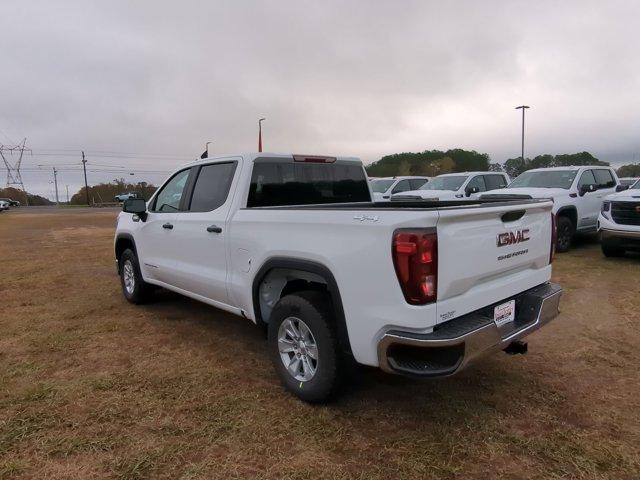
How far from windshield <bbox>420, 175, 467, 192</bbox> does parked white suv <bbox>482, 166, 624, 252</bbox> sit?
2.52m

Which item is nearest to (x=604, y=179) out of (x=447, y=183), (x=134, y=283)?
(x=447, y=183)

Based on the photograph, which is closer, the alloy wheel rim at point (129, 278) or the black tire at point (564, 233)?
the alloy wheel rim at point (129, 278)

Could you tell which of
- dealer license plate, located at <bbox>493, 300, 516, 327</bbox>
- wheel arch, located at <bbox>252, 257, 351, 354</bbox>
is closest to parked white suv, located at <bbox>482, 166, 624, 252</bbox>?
dealer license plate, located at <bbox>493, 300, 516, 327</bbox>

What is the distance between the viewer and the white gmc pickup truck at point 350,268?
260 centimetres

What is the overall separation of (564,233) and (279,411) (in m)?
8.39

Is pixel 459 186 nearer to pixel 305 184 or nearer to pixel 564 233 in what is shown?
pixel 564 233

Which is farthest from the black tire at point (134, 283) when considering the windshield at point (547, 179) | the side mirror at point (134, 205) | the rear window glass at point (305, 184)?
the windshield at point (547, 179)

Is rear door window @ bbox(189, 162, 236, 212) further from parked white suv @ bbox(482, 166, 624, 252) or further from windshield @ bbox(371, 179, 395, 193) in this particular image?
windshield @ bbox(371, 179, 395, 193)

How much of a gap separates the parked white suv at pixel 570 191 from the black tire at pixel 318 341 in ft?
23.5

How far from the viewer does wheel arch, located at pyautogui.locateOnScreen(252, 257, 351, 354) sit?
2961 mm

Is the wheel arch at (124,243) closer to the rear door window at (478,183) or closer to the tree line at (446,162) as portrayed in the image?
the rear door window at (478,183)

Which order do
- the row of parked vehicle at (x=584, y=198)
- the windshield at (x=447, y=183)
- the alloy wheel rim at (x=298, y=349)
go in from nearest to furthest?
the alloy wheel rim at (x=298, y=349)
the row of parked vehicle at (x=584, y=198)
the windshield at (x=447, y=183)

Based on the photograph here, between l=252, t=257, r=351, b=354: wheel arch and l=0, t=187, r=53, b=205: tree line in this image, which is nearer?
l=252, t=257, r=351, b=354: wheel arch

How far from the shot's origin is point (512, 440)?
2.86 meters
